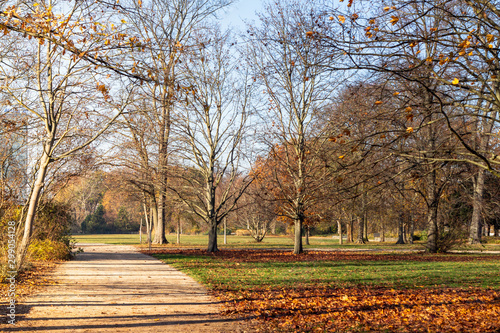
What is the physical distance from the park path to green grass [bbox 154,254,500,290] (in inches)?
50.1

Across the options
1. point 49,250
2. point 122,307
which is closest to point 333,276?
point 122,307

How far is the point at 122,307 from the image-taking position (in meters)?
6.91

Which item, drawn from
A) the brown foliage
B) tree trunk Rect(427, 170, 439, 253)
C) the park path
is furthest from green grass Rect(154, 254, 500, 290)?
tree trunk Rect(427, 170, 439, 253)

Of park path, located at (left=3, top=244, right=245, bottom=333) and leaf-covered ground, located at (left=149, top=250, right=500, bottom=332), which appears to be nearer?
park path, located at (left=3, top=244, right=245, bottom=333)

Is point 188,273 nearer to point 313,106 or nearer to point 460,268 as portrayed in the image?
point 460,268

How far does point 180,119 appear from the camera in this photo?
751 inches

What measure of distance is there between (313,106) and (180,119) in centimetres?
640

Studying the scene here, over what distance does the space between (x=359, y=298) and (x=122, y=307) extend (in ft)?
14.6

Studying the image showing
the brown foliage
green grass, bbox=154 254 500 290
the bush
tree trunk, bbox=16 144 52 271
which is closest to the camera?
the brown foliage

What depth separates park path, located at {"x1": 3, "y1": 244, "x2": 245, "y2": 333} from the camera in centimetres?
568

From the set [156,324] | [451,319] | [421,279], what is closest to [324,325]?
[451,319]

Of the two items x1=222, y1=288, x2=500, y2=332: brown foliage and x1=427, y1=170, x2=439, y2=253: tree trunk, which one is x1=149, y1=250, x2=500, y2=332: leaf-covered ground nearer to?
x1=222, y1=288, x2=500, y2=332: brown foliage

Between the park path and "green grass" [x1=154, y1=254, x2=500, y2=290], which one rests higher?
the park path

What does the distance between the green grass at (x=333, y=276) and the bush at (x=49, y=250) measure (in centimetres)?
448
